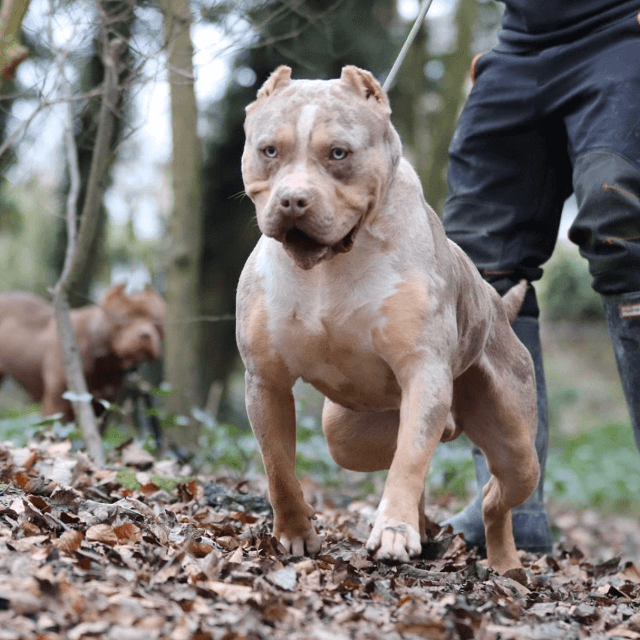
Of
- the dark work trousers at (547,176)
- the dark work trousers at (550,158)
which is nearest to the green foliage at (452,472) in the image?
the dark work trousers at (547,176)

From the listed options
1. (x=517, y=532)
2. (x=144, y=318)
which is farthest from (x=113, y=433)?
(x=517, y=532)

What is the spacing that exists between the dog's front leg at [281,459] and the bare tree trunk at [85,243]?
1.89 meters

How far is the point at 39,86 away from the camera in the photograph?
5.08 metres

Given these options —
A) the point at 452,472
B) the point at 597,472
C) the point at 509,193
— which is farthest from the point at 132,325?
the point at 597,472

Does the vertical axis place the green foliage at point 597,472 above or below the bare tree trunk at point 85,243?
below

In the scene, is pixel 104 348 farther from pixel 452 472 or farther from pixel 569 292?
pixel 569 292

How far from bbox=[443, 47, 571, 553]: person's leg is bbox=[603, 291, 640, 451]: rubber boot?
1.82 ft

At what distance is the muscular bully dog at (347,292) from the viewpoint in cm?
295

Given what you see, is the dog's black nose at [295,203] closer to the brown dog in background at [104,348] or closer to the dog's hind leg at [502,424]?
the dog's hind leg at [502,424]

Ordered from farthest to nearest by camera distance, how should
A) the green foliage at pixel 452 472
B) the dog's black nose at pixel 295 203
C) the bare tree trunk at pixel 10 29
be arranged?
the green foliage at pixel 452 472 → the bare tree trunk at pixel 10 29 → the dog's black nose at pixel 295 203

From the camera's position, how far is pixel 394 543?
2854 millimetres

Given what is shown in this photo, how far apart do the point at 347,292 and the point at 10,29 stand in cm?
239

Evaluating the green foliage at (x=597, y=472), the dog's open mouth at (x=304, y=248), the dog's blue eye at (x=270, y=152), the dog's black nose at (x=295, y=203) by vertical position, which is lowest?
the green foliage at (x=597, y=472)

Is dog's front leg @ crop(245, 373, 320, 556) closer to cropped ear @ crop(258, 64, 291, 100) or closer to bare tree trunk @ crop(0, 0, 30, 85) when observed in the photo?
cropped ear @ crop(258, 64, 291, 100)
